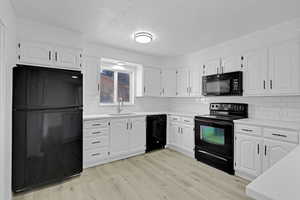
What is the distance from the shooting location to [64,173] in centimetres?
231

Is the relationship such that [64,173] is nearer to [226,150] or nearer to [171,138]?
[171,138]

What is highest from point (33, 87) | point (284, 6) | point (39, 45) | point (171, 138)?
point (284, 6)

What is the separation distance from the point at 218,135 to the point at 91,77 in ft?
9.15

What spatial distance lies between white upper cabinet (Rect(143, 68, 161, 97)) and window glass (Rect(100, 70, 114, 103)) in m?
0.88

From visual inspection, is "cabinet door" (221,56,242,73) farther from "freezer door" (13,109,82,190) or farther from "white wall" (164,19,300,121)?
"freezer door" (13,109,82,190)

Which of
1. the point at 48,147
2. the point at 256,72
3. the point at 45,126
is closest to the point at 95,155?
the point at 48,147

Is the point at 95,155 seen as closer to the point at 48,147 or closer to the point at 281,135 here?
the point at 48,147

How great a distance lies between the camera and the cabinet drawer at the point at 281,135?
195 cm

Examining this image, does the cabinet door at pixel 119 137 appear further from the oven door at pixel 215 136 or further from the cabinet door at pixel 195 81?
the cabinet door at pixel 195 81

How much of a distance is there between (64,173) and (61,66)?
1.73 metres

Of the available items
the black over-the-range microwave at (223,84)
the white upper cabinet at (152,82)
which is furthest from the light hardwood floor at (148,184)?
the white upper cabinet at (152,82)

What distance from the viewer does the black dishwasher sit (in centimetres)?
367

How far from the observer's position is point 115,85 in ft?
12.8

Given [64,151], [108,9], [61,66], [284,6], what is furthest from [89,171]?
[284,6]
